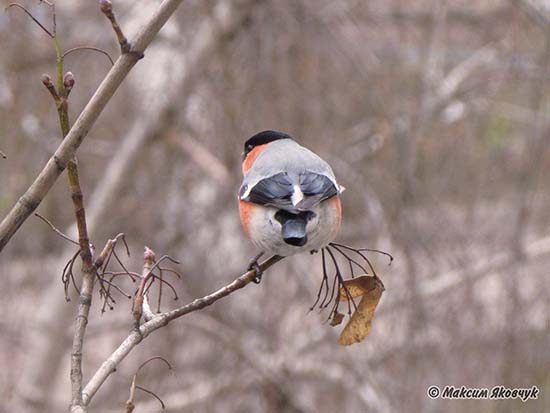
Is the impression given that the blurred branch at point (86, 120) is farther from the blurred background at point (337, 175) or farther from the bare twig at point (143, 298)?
the blurred background at point (337, 175)

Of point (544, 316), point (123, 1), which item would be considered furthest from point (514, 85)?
point (123, 1)

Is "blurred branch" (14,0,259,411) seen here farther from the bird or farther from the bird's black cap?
the bird

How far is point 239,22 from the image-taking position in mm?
4473

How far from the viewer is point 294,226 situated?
177cm

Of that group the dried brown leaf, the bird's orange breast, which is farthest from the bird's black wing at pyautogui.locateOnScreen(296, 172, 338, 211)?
the dried brown leaf

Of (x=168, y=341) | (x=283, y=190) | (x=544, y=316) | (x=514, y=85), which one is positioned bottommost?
(x=283, y=190)

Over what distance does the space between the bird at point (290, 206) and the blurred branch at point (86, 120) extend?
451 mm

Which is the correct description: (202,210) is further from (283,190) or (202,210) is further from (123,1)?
(283,190)

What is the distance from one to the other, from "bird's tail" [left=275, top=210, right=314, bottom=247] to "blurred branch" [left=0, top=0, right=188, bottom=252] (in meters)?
0.57

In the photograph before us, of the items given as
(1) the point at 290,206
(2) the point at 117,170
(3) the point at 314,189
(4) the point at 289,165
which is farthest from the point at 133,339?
(2) the point at 117,170

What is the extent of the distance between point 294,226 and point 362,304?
25cm

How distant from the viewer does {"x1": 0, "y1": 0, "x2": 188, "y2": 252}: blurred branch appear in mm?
1254

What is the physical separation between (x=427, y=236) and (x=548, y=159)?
3.27 feet

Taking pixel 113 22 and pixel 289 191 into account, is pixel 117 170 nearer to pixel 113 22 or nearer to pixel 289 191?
pixel 289 191
